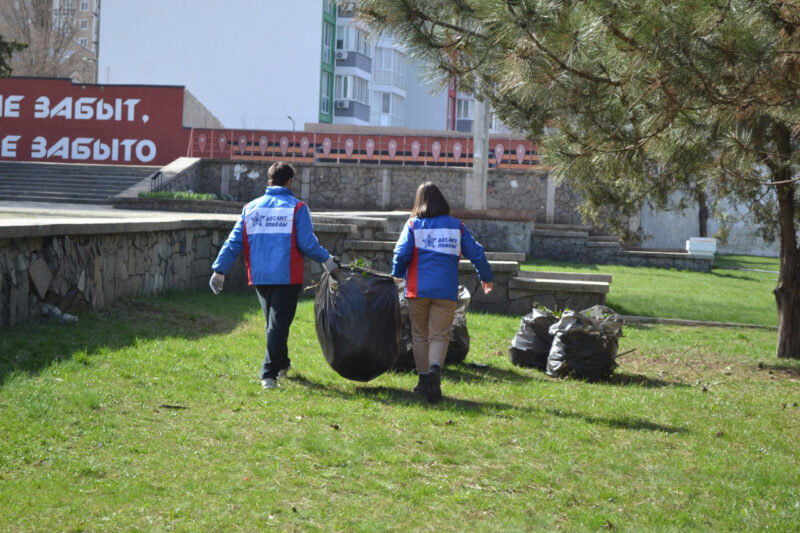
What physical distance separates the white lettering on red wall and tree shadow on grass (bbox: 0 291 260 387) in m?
21.4

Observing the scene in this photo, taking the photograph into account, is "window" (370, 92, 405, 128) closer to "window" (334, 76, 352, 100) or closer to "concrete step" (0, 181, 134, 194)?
"window" (334, 76, 352, 100)

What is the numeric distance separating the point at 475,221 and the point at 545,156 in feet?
41.0

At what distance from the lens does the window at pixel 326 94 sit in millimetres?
54156

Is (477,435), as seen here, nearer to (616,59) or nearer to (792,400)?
(616,59)

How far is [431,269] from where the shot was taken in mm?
6547

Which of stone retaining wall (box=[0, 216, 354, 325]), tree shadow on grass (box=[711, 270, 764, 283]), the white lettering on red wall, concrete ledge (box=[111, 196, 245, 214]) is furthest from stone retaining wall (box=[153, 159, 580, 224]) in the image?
stone retaining wall (box=[0, 216, 354, 325])

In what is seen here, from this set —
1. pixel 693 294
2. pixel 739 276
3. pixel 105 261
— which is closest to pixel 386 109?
pixel 739 276

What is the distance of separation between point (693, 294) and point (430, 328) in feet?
38.3

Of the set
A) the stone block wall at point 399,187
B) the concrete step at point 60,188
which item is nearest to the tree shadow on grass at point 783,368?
the stone block wall at point 399,187

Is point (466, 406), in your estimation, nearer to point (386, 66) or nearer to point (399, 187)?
point (399, 187)

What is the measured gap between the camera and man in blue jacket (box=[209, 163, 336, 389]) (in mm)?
6594

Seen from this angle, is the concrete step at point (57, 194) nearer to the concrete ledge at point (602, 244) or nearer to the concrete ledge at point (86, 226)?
the concrete ledge at point (602, 244)

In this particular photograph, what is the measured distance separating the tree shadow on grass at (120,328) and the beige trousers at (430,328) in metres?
2.45

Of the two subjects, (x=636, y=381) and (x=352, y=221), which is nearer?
(x=636, y=381)
